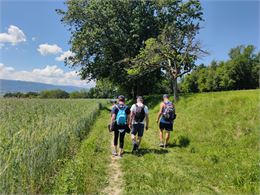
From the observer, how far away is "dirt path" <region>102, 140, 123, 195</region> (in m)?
5.51

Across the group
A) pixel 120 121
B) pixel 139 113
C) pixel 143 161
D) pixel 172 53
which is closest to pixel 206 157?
pixel 143 161

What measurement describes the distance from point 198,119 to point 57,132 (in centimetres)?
747

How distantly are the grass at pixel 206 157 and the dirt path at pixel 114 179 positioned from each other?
171mm

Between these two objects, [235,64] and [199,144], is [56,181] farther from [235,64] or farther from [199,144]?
[235,64]

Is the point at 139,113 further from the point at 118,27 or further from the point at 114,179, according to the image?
the point at 118,27

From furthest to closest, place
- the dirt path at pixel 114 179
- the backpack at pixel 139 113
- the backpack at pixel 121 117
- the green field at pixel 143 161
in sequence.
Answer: the backpack at pixel 139 113, the backpack at pixel 121 117, the dirt path at pixel 114 179, the green field at pixel 143 161

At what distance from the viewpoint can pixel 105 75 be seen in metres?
31.3

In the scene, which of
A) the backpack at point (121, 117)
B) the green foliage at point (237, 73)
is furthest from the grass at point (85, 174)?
the green foliage at point (237, 73)

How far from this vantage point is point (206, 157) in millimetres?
7707

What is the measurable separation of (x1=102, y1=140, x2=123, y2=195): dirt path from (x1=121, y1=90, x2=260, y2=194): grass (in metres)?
0.17

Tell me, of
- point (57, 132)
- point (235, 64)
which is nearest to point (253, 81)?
point (235, 64)

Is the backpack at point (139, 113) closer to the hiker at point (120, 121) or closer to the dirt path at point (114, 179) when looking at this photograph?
the hiker at point (120, 121)

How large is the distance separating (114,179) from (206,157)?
3.10 metres

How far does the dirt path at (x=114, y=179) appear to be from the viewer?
5.51m
